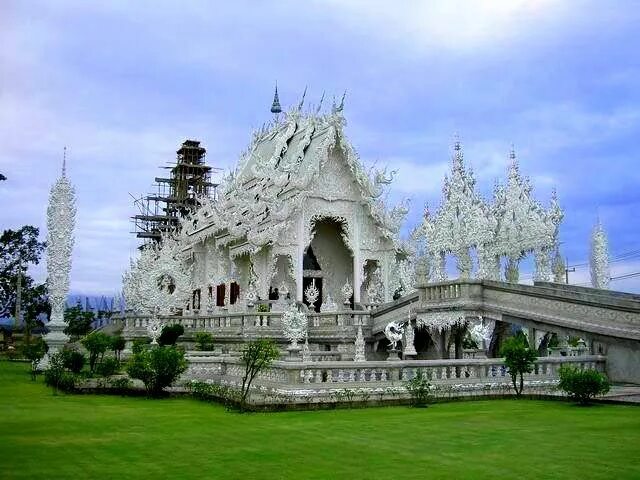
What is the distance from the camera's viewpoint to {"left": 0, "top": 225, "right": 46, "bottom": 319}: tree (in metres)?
46.4

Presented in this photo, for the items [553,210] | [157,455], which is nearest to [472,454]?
[157,455]

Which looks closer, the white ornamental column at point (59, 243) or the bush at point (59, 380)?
the bush at point (59, 380)

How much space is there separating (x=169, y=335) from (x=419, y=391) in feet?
47.4

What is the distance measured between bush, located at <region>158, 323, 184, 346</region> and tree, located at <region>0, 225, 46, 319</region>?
2379cm

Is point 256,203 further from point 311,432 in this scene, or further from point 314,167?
point 311,432

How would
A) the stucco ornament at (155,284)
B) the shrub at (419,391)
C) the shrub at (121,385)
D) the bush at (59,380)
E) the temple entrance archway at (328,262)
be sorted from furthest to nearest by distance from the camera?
the temple entrance archway at (328,262) → the stucco ornament at (155,284) → the bush at (59,380) → the shrub at (121,385) → the shrub at (419,391)

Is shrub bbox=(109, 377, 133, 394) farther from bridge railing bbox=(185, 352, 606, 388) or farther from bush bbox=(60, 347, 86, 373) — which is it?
bush bbox=(60, 347, 86, 373)

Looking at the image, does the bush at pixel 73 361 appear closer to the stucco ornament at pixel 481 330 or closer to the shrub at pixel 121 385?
the shrub at pixel 121 385

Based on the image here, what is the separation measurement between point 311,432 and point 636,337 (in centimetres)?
871

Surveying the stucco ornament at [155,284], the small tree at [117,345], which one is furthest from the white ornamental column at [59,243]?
the stucco ornament at [155,284]

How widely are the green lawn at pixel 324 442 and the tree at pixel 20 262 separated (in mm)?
36353

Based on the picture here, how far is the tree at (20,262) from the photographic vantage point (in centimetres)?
4641

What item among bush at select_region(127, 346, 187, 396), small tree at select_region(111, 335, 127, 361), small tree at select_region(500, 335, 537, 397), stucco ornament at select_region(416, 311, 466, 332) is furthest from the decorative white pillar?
small tree at select_region(500, 335, 537, 397)

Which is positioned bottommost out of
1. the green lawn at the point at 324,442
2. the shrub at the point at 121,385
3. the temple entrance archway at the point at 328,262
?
the green lawn at the point at 324,442
